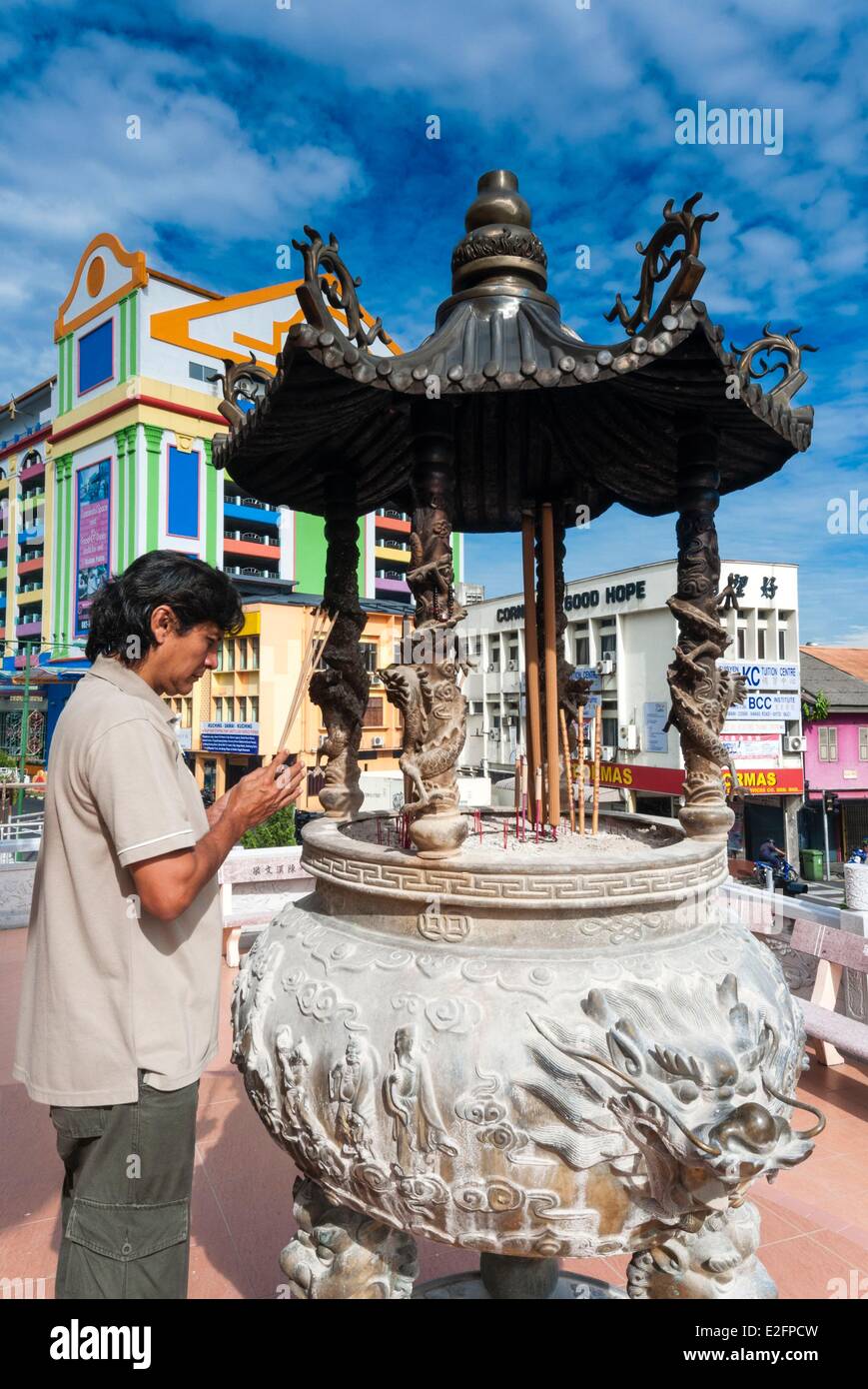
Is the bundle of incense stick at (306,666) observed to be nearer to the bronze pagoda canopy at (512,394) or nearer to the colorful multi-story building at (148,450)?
the bronze pagoda canopy at (512,394)

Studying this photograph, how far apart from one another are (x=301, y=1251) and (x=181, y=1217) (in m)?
0.62

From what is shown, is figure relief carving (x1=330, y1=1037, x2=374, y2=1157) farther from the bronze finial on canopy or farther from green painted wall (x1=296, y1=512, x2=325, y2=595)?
green painted wall (x1=296, y1=512, x2=325, y2=595)

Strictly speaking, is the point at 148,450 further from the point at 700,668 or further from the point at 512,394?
the point at 700,668

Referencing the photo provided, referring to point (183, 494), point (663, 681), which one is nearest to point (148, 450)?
point (183, 494)

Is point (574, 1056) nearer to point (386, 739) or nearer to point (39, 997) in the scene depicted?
point (39, 997)

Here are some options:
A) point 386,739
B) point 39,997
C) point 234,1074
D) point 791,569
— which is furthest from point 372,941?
point 386,739

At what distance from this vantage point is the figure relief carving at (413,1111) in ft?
6.33

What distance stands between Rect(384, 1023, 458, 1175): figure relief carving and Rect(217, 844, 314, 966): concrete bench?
4.99 metres

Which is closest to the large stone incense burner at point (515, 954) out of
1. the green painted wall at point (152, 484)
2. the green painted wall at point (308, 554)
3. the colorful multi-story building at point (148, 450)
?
the colorful multi-story building at point (148, 450)

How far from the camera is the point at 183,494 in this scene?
2153 centimetres

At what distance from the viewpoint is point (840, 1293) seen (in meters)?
2.93

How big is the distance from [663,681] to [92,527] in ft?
53.8

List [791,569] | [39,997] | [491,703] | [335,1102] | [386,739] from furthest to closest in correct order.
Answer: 1. [386,739]
2. [491,703]
3. [791,569]
4. [335,1102]
5. [39,997]

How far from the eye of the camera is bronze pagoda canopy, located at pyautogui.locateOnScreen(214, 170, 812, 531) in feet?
7.23
